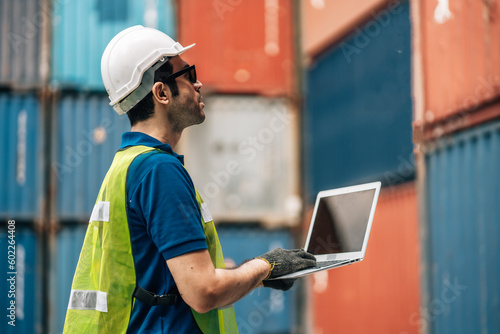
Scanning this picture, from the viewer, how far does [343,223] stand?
118 inches

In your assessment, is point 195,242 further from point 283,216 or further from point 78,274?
point 283,216

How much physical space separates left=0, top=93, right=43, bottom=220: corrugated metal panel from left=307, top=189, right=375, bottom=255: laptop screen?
33.7 feet

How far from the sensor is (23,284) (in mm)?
12273

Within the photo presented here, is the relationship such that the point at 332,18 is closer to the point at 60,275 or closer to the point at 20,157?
the point at 20,157

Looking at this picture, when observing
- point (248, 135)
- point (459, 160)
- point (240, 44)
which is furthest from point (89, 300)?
point (240, 44)

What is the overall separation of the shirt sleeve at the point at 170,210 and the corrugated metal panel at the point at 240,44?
11.2 meters

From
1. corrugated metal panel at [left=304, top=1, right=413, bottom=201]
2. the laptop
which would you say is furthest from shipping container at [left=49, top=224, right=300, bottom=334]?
the laptop

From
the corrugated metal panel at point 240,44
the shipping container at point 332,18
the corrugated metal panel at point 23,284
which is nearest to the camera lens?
the corrugated metal panel at point 23,284

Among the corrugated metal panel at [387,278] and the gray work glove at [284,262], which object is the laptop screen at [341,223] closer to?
the gray work glove at [284,262]

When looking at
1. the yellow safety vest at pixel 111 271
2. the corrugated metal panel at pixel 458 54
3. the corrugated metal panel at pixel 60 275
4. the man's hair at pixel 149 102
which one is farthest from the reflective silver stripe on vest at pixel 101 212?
the corrugated metal panel at pixel 60 275

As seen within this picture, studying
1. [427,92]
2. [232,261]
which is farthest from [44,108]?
[427,92]

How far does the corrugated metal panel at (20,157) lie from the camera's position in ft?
40.7

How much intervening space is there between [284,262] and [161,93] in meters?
0.82

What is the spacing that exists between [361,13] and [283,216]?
4.44 metres
